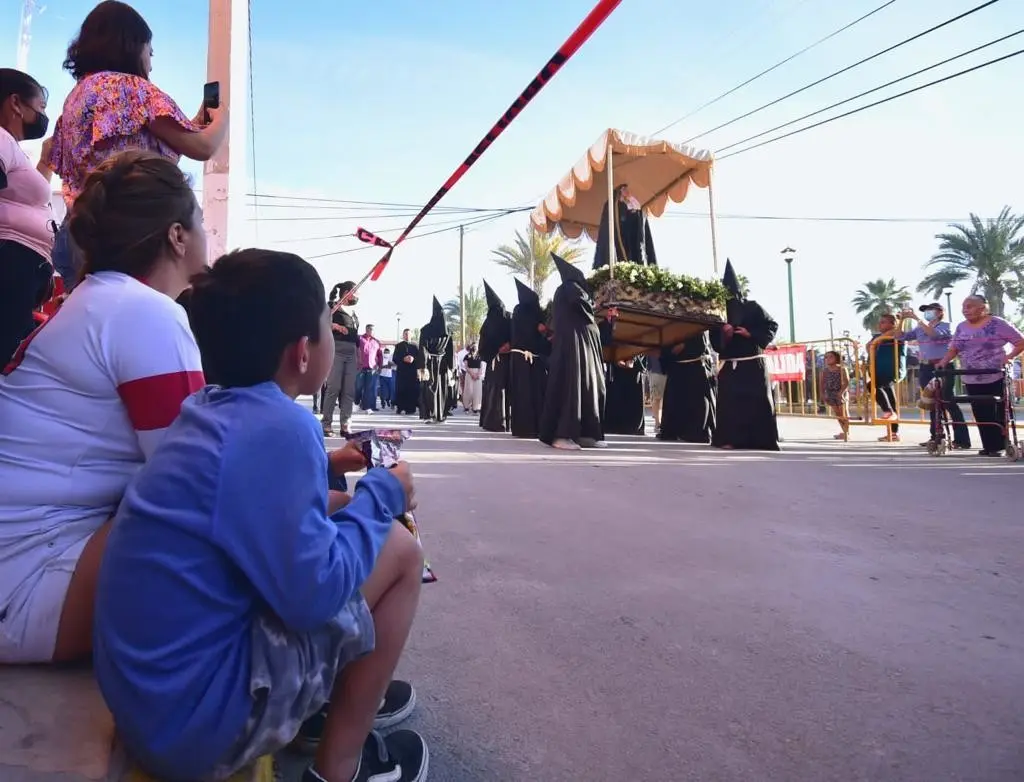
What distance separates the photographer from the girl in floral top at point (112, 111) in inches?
101

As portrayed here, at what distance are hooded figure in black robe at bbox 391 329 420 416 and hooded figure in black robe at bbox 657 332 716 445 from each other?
915cm

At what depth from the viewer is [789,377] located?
16.2 meters

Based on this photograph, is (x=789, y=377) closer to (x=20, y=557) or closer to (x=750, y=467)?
(x=750, y=467)

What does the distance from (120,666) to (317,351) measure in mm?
641

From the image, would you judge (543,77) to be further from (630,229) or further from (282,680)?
(630,229)

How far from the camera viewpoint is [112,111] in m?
2.55

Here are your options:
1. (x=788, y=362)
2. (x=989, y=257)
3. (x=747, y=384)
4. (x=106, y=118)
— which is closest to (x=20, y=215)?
(x=106, y=118)

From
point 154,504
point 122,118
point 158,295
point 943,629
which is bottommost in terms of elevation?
point 943,629

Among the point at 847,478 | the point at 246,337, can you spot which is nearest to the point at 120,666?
the point at 246,337

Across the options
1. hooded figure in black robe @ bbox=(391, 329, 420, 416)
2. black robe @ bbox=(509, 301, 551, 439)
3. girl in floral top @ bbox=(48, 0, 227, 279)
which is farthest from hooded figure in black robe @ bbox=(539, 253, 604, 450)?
hooded figure in black robe @ bbox=(391, 329, 420, 416)

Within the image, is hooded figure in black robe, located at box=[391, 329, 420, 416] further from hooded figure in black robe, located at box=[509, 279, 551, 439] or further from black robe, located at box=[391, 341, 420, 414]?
hooded figure in black robe, located at box=[509, 279, 551, 439]

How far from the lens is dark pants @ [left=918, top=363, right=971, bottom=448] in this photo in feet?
26.7

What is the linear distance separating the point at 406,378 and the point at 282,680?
56.5 feet

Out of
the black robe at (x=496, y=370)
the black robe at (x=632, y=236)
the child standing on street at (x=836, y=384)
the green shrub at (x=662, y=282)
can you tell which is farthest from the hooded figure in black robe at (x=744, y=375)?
the black robe at (x=496, y=370)
